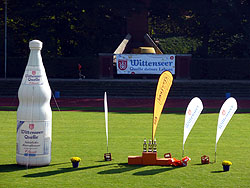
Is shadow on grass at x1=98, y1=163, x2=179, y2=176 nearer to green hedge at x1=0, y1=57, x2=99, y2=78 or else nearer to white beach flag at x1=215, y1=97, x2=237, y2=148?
white beach flag at x1=215, y1=97, x2=237, y2=148

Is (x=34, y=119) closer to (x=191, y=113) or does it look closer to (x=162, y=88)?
(x=162, y=88)

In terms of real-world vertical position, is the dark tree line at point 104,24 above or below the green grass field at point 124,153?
above

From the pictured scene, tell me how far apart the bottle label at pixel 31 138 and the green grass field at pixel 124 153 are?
478 mm

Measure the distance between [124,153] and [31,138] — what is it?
3.73 metres

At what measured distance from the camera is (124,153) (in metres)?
17.0

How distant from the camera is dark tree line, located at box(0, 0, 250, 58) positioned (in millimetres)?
52812

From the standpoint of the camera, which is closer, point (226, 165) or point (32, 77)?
point (226, 165)

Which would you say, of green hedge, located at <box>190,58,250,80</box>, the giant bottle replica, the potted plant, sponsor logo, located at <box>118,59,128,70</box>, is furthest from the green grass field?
green hedge, located at <box>190,58,250,80</box>

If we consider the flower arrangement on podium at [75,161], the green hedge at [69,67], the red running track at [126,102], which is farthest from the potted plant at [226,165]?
the green hedge at [69,67]

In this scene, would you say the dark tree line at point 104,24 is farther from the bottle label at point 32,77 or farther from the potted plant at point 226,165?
the potted plant at point 226,165

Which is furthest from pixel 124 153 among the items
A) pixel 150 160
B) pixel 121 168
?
pixel 121 168

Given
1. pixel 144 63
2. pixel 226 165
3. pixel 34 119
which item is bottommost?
pixel 226 165

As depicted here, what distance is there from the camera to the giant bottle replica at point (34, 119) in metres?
14.3

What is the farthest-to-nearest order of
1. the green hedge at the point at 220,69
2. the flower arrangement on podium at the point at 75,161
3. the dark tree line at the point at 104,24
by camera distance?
the dark tree line at the point at 104,24, the green hedge at the point at 220,69, the flower arrangement on podium at the point at 75,161
